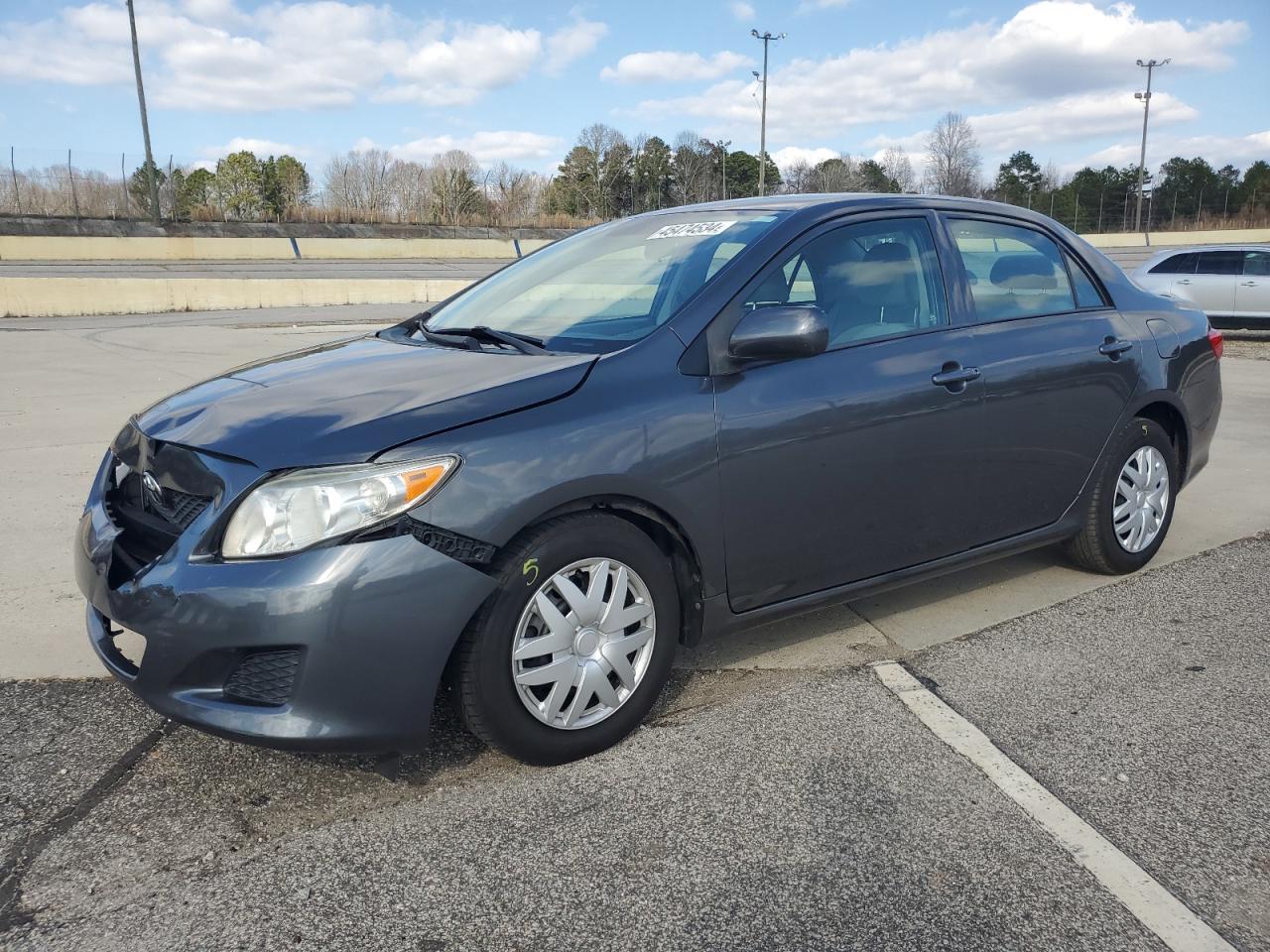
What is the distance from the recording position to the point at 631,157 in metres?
84.0

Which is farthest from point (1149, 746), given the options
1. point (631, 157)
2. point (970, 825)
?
point (631, 157)

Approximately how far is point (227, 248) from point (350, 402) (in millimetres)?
41301

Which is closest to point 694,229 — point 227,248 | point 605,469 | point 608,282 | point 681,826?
point 608,282

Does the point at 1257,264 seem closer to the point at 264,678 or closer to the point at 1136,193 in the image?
the point at 264,678

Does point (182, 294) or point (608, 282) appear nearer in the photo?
point (608, 282)

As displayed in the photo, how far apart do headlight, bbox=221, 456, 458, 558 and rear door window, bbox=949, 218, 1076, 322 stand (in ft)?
7.77

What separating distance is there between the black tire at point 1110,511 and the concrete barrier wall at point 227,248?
3409cm

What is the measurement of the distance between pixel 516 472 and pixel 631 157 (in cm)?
8521

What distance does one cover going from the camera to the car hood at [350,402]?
2.64 meters

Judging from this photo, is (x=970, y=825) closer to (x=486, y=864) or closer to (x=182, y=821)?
(x=486, y=864)

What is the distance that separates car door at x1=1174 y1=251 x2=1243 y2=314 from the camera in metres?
16.0

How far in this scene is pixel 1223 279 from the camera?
16031 mm

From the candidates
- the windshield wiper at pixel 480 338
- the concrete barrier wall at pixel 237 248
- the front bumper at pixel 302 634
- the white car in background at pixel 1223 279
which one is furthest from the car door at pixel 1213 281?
the concrete barrier wall at pixel 237 248

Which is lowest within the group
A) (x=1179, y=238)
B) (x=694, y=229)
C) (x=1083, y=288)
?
(x=1083, y=288)
